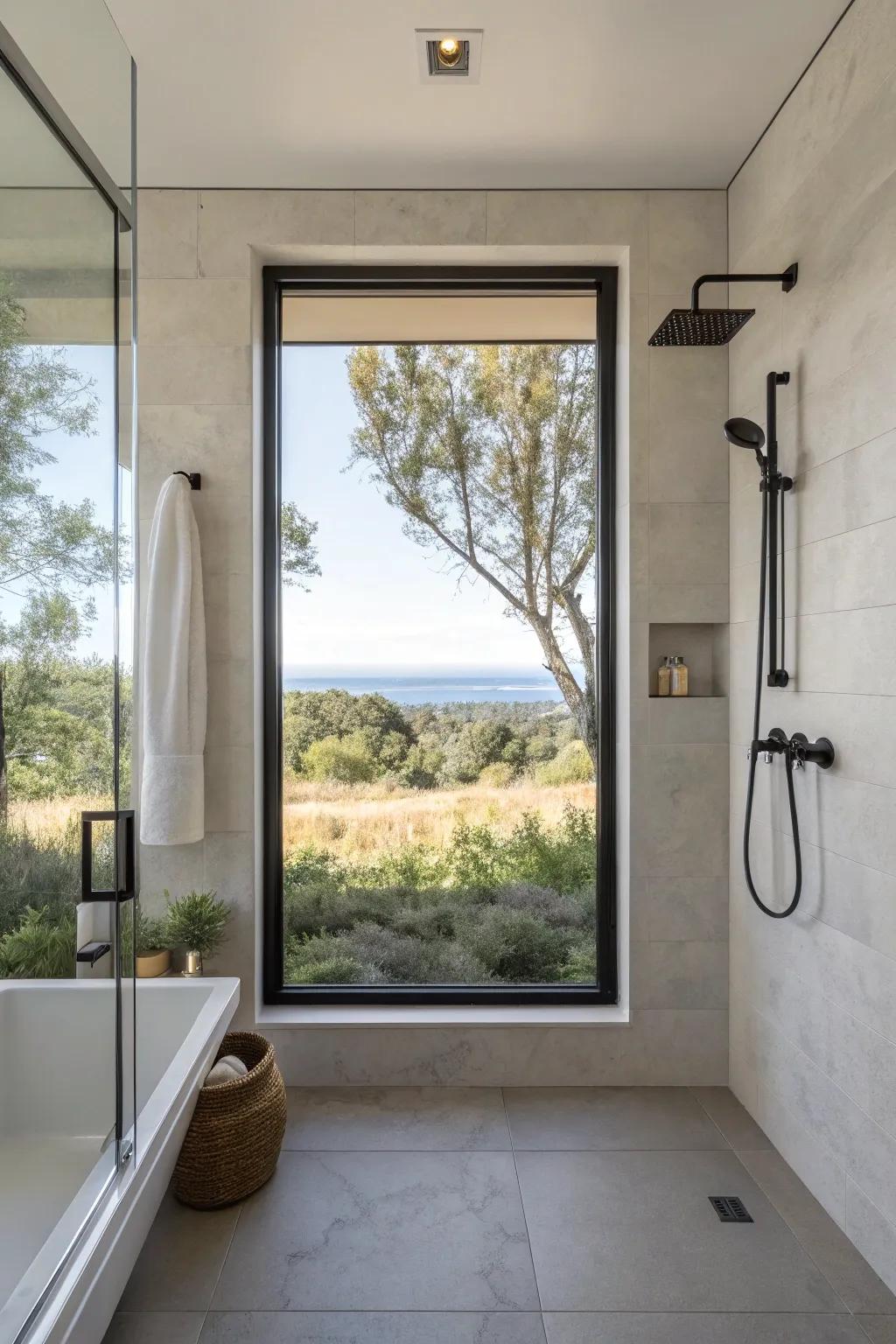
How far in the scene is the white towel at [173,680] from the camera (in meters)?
2.47

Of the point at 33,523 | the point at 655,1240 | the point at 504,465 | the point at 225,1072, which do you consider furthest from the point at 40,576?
the point at 655,1240

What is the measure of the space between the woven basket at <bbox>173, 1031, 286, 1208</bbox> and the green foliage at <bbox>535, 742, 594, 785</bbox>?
1.19 meters

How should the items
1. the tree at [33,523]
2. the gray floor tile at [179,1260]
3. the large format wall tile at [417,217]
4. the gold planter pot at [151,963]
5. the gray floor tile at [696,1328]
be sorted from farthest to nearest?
the large format wall tile at [417,217]
the gold planter pot at [151,963]
the gray floor tile at [179,1260]
the gray floor tile at [696,1328]
the tree at [33,523]

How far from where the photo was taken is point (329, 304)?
2.75 meters

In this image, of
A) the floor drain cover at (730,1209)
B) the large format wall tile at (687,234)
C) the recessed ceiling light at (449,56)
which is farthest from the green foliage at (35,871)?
the large format wall tile at (687,234)

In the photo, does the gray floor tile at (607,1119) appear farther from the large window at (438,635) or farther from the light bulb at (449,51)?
the light bulb at (449,51)

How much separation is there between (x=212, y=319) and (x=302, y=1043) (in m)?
2.23

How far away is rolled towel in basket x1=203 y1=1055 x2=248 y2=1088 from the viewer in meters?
2.06

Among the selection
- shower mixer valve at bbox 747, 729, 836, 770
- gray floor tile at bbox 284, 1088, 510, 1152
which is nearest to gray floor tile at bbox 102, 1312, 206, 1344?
gray floor tile at bbox 284, 1088, 510, 1152

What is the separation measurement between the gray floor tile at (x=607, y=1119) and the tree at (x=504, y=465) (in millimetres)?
1106

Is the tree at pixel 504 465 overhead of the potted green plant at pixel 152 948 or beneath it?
overhead

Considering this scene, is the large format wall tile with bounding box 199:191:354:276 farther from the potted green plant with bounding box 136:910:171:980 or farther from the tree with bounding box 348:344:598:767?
the potted green plant with bounding box 136:910:171:980

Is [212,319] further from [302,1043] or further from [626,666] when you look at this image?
[302,1043]

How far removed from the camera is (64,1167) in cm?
129
